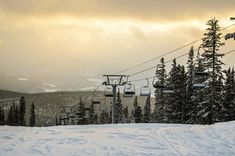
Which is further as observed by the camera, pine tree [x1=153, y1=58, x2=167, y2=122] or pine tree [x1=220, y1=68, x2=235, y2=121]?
pine tree [x1=153, y1=58, x2=167, y2=122]

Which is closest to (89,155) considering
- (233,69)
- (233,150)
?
(233,150)

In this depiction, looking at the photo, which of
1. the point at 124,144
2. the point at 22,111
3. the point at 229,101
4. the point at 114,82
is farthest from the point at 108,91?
the point at 22,111

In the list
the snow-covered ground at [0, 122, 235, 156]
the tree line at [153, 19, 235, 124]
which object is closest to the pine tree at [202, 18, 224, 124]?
the tree line at [153, 19, 235, 124]

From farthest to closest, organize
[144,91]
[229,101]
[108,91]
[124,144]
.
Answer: [229,101]
[108,91]
[144,91]
[124,144]

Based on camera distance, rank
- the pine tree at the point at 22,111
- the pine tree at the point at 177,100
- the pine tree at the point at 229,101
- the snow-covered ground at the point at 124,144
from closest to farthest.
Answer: the snow-covered ground at the point at 124,144 → the pine tree at the point at 229,101 → the pine tree at the point at 177,100 → the pine tree at the point at 22,111

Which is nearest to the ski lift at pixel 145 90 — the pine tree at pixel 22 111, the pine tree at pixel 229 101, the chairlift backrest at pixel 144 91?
the chairlift backrest at pixel 144 91

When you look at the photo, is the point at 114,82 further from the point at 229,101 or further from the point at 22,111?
the point at 22,111

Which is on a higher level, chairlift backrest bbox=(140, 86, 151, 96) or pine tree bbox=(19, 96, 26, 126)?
chairlift backrest bbox=(140, 86, 151, 96)

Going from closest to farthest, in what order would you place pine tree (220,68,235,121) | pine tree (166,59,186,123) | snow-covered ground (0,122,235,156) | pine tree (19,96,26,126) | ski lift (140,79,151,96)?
snow-covered ground (0,122,235,156) → ski lift (140,79,151,96) → pine tree (220,68,235,121) → pine tree (166,59,186,123) → pine tree (19,96,26,126)

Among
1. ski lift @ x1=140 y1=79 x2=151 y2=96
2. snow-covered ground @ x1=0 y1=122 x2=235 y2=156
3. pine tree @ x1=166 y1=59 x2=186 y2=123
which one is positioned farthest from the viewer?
pine tree @ x1=166 y1=59 x2=186 y2=123

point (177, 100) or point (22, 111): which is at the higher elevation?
point (177, 100)

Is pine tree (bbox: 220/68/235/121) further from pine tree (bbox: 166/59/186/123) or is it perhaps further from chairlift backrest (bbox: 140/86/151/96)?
chairlift backrest (bbox: 140/86/151/96)

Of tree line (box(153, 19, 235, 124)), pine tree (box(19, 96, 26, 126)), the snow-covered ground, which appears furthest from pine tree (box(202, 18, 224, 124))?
pine tree (box(19, 96, 26, 126))

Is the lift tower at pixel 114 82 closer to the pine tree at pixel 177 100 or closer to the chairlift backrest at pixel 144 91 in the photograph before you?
the chairlift backrest at pixel 144 91
